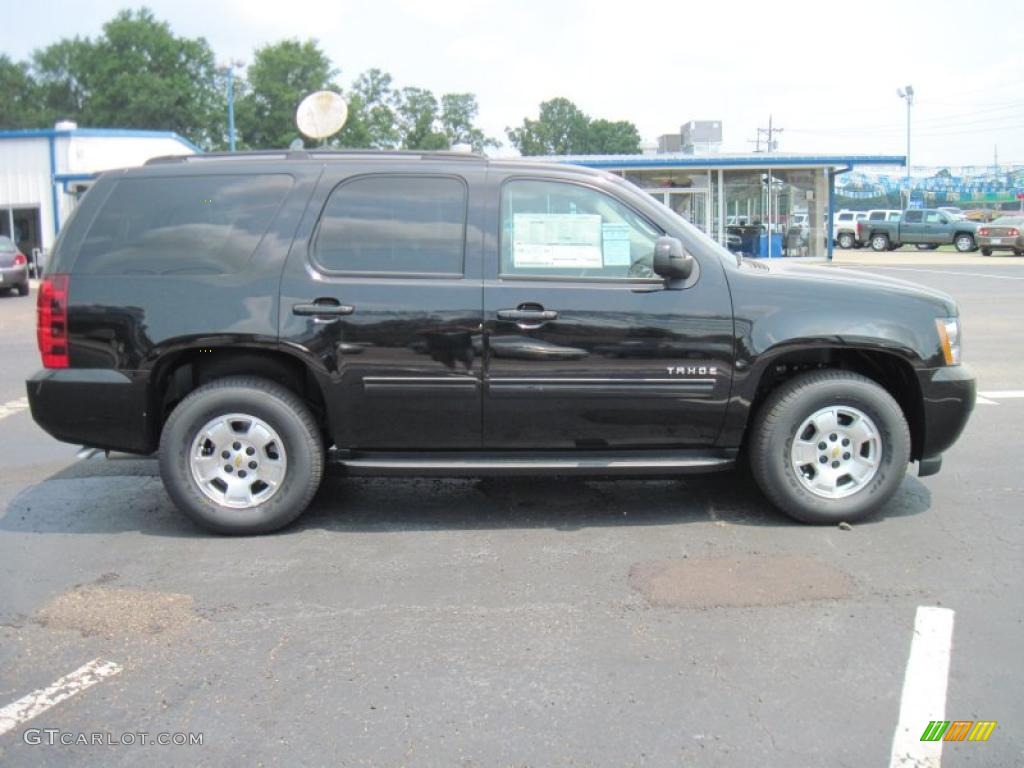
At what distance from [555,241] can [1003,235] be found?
33.8 m

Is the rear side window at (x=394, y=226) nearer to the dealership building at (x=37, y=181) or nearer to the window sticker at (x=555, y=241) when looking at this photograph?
the window sticker at (x=555, y=241)

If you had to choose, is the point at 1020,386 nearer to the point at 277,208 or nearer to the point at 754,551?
the point at 754,551

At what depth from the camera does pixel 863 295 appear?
5090 mm

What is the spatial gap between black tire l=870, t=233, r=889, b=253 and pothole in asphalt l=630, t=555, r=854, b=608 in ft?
127

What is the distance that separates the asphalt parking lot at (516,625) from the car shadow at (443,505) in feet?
0.08

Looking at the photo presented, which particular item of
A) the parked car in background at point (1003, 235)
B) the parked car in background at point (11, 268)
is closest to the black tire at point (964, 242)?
the parked car in background at point (1003, 235)

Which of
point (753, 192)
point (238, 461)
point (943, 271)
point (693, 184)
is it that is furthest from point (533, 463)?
point (753, 192)

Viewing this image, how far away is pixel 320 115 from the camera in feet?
24.7

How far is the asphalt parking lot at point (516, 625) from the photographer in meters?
3.17

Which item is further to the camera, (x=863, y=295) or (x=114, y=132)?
(x=114, y=132)

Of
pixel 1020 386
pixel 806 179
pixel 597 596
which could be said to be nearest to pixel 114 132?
pixel 806 179

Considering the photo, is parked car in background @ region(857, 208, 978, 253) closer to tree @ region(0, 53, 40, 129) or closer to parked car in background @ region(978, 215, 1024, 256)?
parked car in background @ region(978, 215, 1024, 256)

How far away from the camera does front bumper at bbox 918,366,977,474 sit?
203 inches

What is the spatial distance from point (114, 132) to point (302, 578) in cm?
3557
